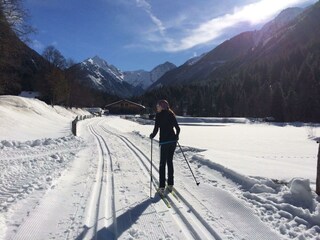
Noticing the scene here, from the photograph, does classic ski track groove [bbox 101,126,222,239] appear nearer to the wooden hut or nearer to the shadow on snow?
the shadow on snow

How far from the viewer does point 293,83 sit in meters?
88.2

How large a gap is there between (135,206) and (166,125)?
2.35 m

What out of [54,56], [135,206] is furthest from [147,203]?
[54,56]

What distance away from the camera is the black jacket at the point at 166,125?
877 cm

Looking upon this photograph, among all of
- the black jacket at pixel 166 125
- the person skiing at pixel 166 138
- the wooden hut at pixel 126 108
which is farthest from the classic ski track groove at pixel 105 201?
the wooden hut at pixel 126 108

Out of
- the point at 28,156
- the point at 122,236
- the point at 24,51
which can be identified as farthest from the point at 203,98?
the point at 122,236

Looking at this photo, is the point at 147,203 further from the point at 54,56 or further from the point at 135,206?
the point at 54,56

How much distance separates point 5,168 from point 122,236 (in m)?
7.05

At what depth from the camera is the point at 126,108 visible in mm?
146500

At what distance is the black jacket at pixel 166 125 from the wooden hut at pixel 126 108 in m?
135

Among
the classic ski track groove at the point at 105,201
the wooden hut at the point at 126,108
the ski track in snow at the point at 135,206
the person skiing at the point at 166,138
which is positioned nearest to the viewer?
the ski track in snow at the point at 135,206

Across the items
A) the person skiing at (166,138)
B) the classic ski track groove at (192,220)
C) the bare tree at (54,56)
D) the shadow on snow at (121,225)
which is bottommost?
the shadow on snow at (121,225)

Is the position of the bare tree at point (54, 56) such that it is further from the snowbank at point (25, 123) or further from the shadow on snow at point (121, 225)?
the shadow on snow at point (121, 225)

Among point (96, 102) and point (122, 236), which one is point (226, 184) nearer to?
point (122, 236)
